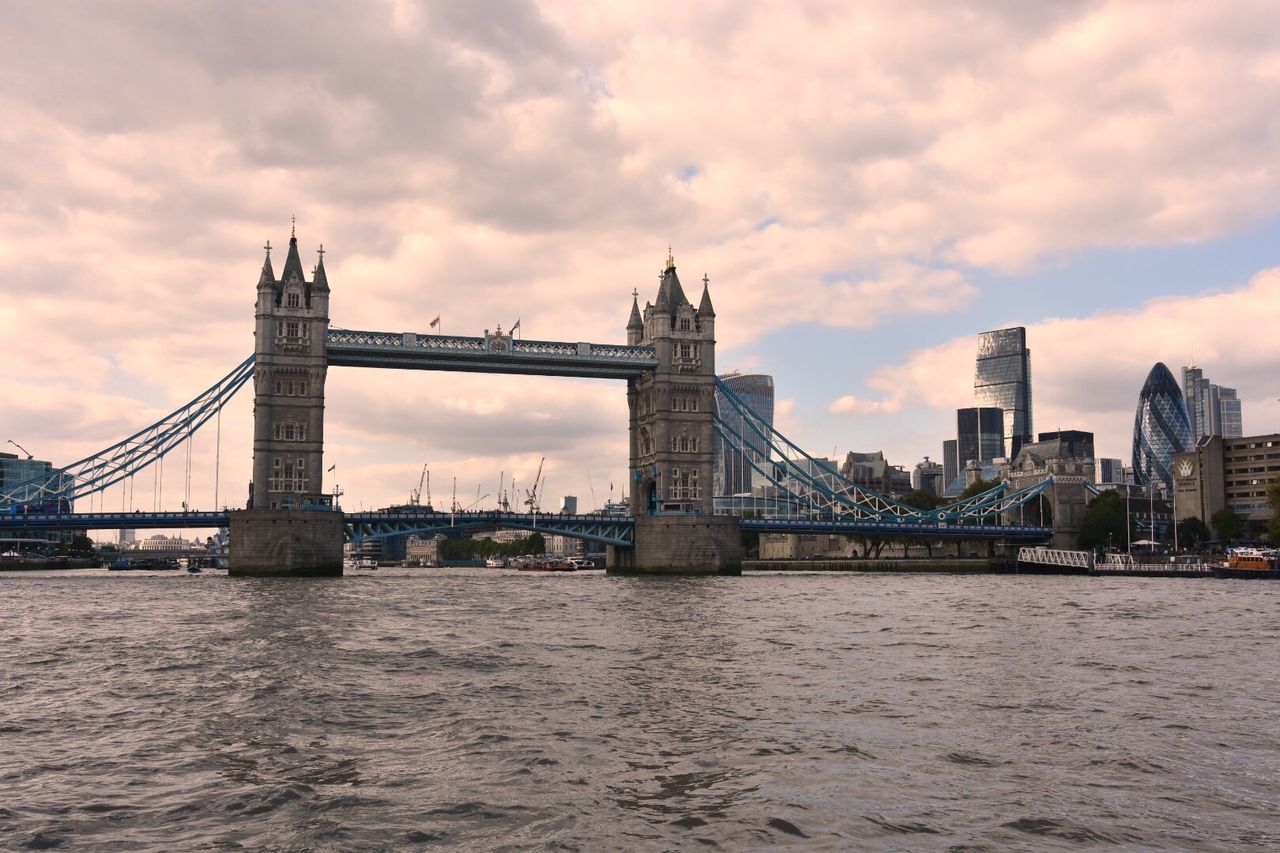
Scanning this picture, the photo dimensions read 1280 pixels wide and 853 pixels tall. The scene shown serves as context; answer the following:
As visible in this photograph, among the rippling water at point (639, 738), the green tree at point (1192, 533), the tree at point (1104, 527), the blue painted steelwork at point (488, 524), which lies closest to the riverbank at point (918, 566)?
the tree at point (1104, 527)

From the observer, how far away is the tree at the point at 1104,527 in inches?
5374

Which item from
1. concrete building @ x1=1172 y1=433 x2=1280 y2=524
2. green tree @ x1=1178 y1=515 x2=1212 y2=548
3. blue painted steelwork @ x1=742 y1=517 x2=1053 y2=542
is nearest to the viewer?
blue painted steelwork @ x1=742 y1=517 x2=1053 y2=542

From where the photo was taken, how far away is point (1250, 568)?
321ft

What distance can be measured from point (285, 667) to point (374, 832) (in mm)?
16722

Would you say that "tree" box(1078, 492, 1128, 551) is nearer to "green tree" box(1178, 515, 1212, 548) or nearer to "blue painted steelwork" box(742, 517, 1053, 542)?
"blue painted steelwork" box(742, 517, 1053, 542)

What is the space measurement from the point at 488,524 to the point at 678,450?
766 inches

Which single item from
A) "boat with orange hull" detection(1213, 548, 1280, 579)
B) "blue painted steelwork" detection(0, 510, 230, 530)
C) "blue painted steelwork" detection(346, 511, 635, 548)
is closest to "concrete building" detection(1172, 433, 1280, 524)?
"boat with orange hull" detection(1213, 548, 1280, 579)

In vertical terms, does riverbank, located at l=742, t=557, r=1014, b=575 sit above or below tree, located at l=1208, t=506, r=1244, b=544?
below

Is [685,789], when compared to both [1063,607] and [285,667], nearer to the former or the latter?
[285,667]

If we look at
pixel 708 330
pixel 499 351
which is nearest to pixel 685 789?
pixel 499 351

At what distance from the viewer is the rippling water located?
14.9 m

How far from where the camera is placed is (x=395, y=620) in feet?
157

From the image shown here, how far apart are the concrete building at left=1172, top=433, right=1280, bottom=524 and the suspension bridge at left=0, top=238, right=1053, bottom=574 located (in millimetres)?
60557

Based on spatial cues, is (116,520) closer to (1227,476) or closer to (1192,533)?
(1192,533)
